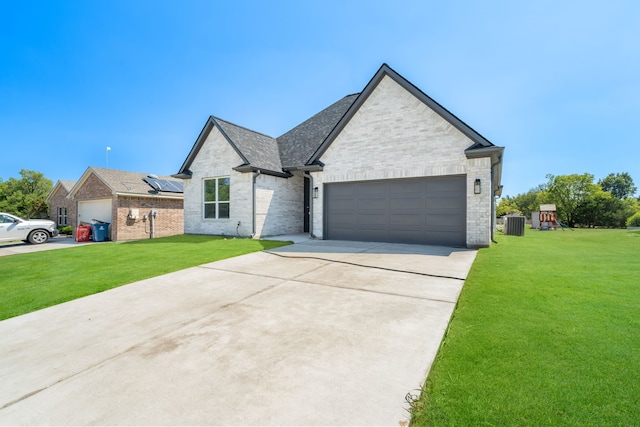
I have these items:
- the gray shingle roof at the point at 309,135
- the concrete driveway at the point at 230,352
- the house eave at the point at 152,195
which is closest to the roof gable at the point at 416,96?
the gray shingle roof at the point at 309,135

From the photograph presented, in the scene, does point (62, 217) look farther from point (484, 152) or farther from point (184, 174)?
point (484, 152)

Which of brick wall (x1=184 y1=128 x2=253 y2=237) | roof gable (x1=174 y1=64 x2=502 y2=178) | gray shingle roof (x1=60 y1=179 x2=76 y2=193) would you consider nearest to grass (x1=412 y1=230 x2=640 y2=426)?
roof gable (x1=174 y1=64 x2=502 y2=178)

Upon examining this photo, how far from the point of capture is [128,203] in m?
16.7

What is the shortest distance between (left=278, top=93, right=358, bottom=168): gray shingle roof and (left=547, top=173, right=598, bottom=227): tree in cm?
3001

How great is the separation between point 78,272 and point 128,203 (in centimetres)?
1124

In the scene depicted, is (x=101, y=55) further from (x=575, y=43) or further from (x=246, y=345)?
(x=575, y=43)

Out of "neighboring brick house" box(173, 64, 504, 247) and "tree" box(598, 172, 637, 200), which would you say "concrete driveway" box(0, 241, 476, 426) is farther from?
"tree" box(598, 172, 637, 200)

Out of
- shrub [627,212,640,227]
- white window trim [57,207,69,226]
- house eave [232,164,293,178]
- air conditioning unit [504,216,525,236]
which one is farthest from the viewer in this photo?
white window trim [57,207,69,226]

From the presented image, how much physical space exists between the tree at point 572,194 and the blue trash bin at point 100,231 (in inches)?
1696

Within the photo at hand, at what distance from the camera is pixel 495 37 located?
9508 millimetres

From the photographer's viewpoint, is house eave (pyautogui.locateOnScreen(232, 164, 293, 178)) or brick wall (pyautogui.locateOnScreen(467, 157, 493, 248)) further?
house eave (pyautogui.locateOnScreen(232, 164, 293, 178))

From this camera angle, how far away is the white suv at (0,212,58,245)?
585 inches

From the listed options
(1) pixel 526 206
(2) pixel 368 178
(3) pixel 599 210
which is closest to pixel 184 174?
(2) pixel 368 178

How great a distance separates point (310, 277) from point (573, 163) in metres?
43.9
